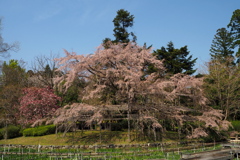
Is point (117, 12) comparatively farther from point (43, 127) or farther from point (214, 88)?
point (43, 127)

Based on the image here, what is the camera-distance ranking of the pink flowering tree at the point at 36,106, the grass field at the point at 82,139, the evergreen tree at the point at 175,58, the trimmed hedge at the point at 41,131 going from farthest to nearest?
the evergreen tree at the point at 175,58, the pink flowering tree at the point at 36,106, the trimmed hedge at the point at 41,131, the grass field at the point at 82,139

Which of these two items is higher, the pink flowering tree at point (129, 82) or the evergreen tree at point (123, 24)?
the evergreen tree at point (123, 24)

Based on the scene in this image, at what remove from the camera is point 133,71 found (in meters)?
17.5

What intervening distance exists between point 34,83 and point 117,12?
15945 mm

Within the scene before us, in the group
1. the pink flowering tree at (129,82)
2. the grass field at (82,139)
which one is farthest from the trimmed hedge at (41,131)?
the pink flowering tree at (129,82)

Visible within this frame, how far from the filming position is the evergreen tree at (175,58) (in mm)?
26312

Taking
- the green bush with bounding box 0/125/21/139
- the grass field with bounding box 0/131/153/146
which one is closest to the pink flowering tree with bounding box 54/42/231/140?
the grass field with bounding box 0/131/153/146

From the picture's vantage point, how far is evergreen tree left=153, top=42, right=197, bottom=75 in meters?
26.3

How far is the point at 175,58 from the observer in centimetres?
2708

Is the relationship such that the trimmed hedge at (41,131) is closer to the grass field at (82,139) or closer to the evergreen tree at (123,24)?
the grass field at (82,139)

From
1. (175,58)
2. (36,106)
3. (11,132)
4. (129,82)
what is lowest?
(11,132)

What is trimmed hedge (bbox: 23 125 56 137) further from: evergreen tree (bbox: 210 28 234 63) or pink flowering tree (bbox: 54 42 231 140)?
evergreen tree (bbox: 210 28 234 63)

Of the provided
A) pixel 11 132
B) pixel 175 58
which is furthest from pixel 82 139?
pixel 175 58

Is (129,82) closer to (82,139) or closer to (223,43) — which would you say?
(82,139)
